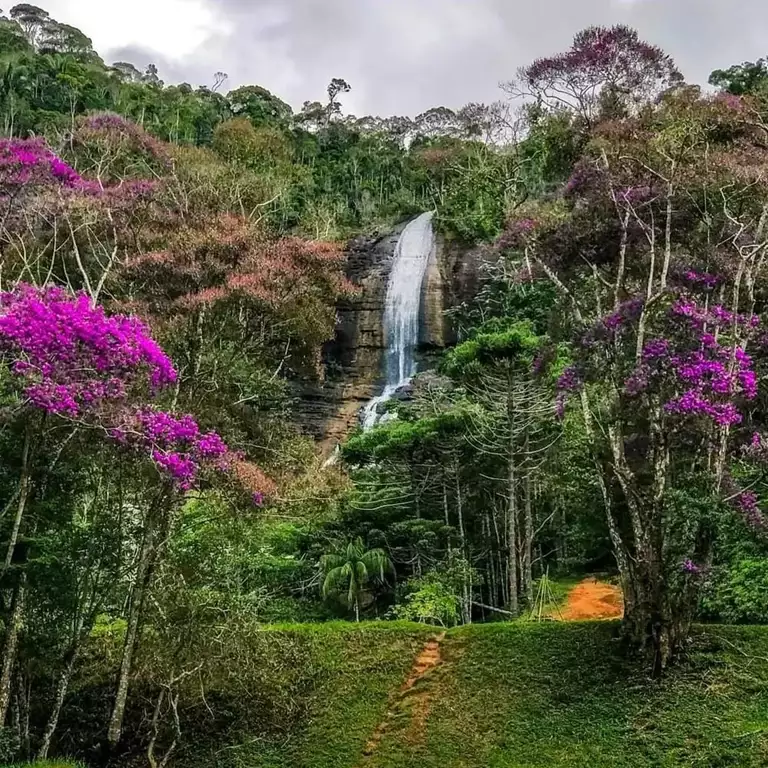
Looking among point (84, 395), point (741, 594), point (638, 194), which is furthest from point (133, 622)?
point (638, 194)

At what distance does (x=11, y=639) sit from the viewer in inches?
280

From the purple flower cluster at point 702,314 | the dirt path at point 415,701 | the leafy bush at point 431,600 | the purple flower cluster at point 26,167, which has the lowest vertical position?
the dirt path at point 415,701

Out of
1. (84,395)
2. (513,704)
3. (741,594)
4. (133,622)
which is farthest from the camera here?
(741,594)

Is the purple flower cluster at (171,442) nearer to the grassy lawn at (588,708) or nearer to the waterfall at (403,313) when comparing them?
the grassy lawn at (588,708)

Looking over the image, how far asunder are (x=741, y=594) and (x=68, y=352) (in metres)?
8.33

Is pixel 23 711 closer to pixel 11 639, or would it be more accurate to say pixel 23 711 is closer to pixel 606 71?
pixel 11 639

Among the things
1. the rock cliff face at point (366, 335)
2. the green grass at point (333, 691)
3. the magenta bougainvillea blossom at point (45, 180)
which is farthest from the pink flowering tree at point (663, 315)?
the rock cliff face at point (366, 335)

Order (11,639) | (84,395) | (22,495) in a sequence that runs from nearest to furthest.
→ (84,395), (22,495), (11,639)

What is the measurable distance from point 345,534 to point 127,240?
7.71m

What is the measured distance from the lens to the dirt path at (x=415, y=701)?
789 centimetres

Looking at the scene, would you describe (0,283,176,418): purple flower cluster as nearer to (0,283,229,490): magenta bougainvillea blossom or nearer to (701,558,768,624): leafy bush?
(0,283,229,490): magenta bougainvillea blossom

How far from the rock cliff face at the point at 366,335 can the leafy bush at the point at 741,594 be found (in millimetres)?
15217

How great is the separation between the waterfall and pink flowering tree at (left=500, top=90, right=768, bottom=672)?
45.3ft

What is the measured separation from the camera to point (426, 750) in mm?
7578
